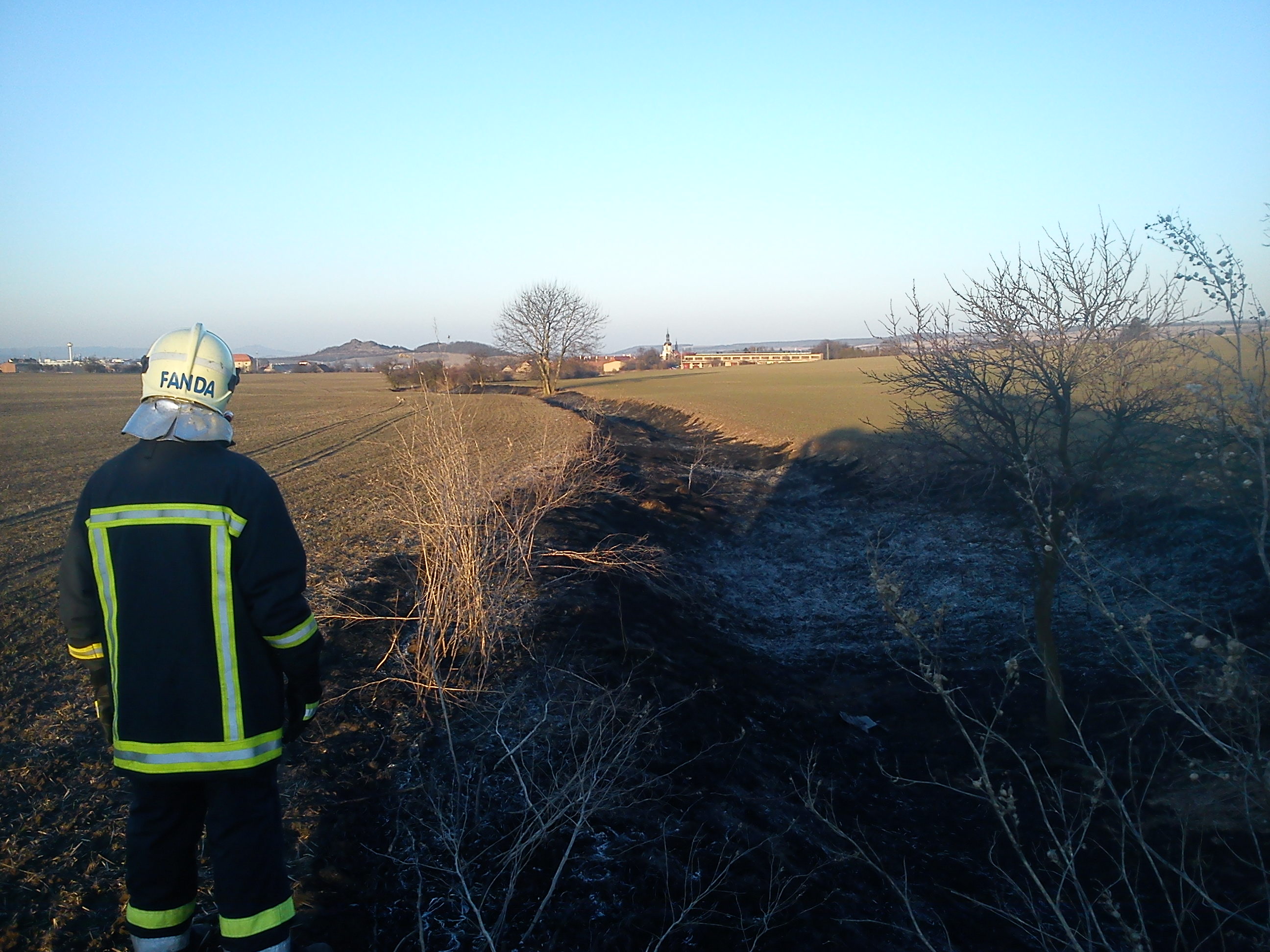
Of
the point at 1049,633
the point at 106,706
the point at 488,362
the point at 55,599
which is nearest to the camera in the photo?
the point at 106,706

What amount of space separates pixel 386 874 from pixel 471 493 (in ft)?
10.1

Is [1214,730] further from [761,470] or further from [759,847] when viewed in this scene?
[761,470]

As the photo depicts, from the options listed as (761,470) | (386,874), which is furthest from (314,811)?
(761,470)

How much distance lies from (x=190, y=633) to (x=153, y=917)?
3.37 ft

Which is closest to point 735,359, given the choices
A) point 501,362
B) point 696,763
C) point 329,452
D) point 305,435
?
point 501,362

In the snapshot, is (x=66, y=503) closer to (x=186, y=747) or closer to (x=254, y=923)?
(x=186, y=747)

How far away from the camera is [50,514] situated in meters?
11.3

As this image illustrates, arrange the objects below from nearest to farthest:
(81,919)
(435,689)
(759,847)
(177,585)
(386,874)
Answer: (177,585) < (81,919) < (386,874) < (759,847) < (435,689)

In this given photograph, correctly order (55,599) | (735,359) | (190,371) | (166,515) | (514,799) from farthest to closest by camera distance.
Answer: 1. (735,359)
2. (55,599)
3. (514,799)
4. (190,371)
5. (166,515)

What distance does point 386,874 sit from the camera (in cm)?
409

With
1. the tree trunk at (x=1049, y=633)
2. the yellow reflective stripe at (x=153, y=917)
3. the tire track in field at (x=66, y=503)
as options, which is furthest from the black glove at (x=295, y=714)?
the tree trunk at (x=1049, y=633)

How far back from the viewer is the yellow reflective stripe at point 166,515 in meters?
2.54

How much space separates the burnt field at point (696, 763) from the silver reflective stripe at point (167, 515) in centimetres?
169

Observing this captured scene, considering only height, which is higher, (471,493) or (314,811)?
(471,493)
